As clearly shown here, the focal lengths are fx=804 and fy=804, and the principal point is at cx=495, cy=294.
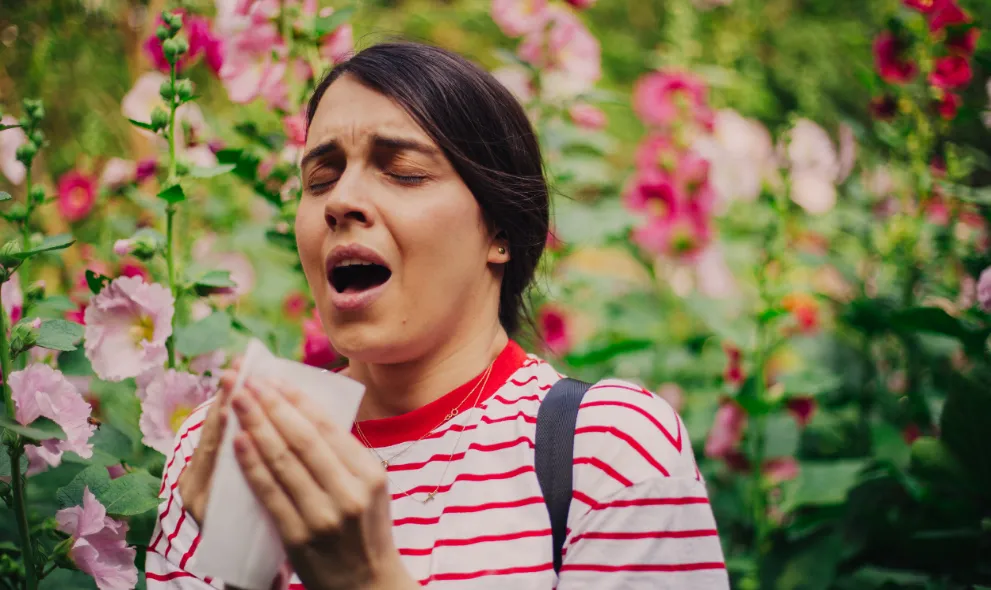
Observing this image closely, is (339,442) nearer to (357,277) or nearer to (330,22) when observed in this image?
(357,277)

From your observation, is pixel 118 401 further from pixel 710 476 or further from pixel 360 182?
pixel 710 476

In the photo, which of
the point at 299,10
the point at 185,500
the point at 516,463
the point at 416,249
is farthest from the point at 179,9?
the point at 516,463

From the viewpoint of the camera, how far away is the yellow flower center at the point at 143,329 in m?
1.26

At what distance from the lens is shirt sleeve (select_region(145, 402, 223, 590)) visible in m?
1.03

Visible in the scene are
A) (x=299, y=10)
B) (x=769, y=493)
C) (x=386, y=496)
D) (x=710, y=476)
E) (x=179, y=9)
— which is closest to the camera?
(x=386, y=496)

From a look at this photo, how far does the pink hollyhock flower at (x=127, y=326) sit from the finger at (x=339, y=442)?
1.82 ft

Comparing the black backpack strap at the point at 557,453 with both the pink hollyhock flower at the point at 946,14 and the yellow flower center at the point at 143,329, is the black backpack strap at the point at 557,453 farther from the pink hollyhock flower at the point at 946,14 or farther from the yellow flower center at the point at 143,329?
the pink hollyhock flower at the point at 946,14

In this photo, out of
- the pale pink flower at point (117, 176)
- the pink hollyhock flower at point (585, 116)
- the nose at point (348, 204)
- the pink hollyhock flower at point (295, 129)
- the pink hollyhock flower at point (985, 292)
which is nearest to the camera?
the nose at point (348, 204)

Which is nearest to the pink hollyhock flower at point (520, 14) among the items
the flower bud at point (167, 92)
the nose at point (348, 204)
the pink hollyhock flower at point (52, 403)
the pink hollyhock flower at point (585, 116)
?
the pink hollyhock flower at point (585, 116)

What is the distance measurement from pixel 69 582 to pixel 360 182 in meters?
0.73

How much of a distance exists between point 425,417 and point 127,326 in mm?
529

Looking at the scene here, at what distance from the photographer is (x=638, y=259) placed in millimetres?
2436

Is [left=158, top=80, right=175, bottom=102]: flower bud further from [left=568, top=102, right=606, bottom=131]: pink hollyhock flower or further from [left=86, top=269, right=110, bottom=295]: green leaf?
[left=568, top=102, right=606, bottom=131]: pink hollyhock flower

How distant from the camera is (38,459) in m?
1.20
